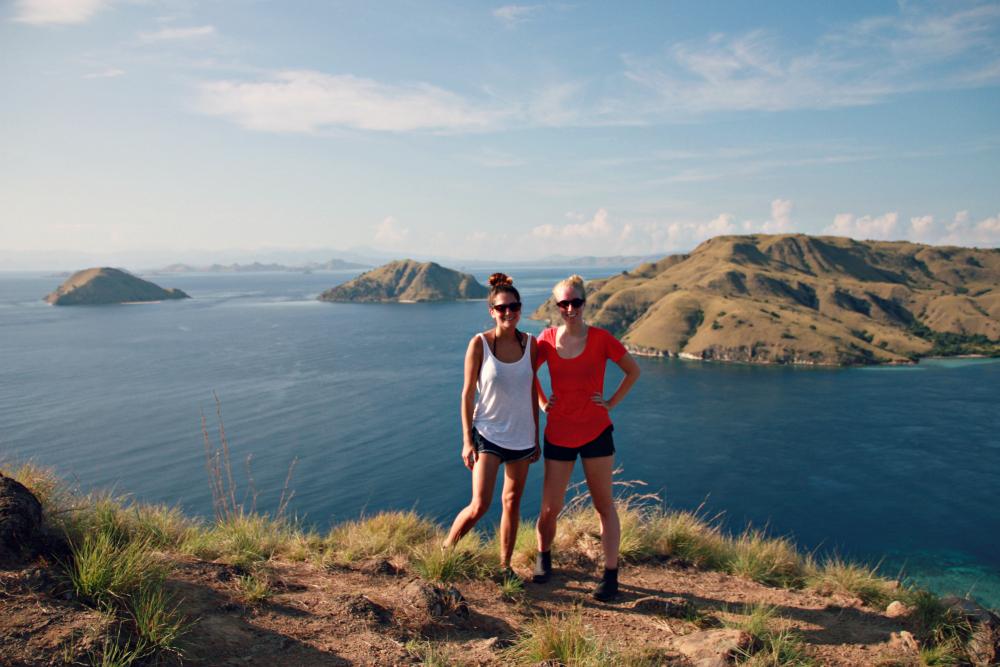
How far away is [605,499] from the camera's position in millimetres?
5676

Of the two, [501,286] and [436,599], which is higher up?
[501,286]

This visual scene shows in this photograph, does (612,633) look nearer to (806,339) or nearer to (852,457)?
(852,457)

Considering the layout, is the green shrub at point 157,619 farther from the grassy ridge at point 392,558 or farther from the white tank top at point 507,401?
the white tank top at point 507,401

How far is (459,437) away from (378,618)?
178 feet

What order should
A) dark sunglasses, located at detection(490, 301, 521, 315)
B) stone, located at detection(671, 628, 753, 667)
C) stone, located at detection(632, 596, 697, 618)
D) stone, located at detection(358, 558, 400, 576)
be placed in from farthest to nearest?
stone, located at detection(358, 558, 400, 576) → dark sunglasses, located at detection(490, 301, 521, 315) → stone, located at detection(632, 596, 697, 618) → stone, located at detection(671, 628, 753, 667)

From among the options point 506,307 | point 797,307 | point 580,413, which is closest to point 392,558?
point 580,413

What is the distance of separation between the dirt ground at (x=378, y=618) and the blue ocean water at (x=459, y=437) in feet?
65.3

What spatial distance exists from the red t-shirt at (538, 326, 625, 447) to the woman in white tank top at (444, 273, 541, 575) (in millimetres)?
205

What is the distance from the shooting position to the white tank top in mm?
5465

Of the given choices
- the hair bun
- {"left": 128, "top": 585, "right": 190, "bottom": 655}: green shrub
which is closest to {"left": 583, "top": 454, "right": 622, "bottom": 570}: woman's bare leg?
the hair bun

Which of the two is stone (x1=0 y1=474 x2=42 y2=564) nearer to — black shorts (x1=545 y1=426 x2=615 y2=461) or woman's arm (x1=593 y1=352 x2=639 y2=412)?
black shorts (x1=545 y1=426 x2=615 y2=461)

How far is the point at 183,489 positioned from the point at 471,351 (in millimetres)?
45525

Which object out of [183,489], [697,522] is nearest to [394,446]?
[183,489]

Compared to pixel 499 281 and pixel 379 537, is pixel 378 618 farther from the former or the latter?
pixel 499 281
